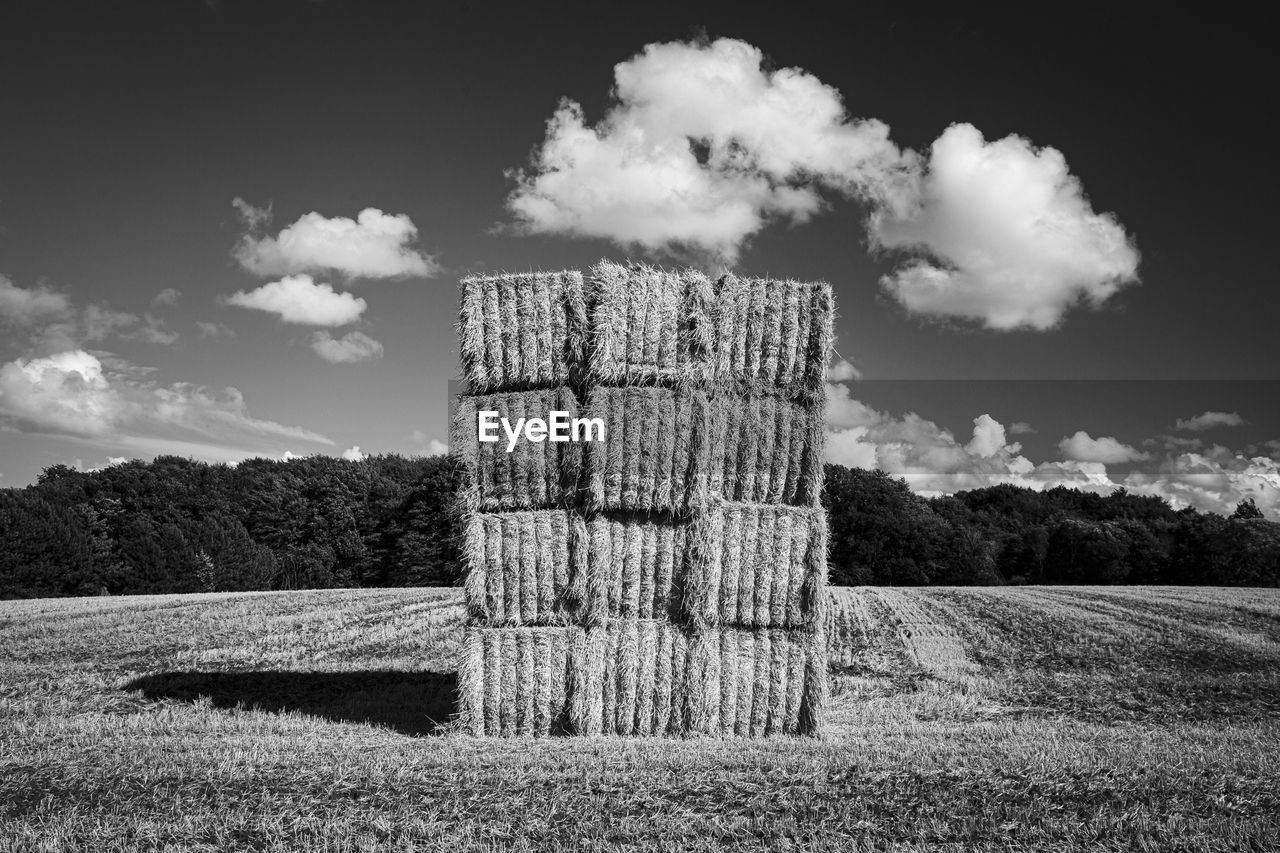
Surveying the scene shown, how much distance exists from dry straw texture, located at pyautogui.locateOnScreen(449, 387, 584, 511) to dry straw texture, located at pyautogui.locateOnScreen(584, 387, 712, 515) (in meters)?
0.29

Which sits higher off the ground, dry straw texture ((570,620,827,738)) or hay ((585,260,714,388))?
hay ((585,260,714,388))

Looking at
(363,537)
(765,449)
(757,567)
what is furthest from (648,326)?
(363,537)

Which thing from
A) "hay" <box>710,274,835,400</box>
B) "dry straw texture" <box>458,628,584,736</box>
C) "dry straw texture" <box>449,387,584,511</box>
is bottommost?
"dry straw texture" <box>458,628,584,736</box>

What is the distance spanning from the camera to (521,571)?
9.77 meters

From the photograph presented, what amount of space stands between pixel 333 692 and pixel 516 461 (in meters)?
5.35

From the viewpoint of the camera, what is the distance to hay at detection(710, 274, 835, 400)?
387 inches

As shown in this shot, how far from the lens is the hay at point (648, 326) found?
31.8 feet

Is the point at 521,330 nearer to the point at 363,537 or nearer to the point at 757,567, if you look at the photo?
the point at 757,567

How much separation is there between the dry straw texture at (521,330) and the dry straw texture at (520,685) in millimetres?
2932

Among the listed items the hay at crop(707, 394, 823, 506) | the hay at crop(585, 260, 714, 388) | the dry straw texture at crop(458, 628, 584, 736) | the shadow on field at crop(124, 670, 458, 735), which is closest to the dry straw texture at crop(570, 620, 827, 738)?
the dry straw texture at crop(458, 628, 584, 736)

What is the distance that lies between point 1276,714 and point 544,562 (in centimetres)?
1055

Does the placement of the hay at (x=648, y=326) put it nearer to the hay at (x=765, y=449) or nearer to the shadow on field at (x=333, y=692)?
the hay at (x=765, y=449)

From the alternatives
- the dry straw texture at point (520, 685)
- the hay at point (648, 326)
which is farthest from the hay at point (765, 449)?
the dry straw texture at point (520, 685)

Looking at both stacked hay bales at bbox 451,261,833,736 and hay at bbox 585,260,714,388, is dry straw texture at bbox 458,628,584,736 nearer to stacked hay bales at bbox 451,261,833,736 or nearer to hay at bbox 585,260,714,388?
stacked hay bales at bbox 451,261,833,736
